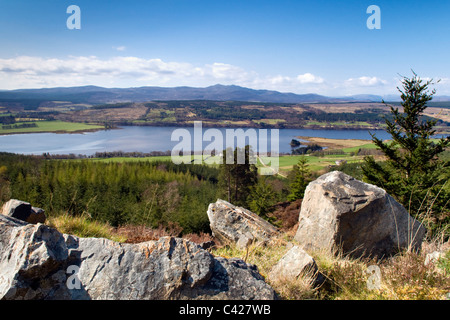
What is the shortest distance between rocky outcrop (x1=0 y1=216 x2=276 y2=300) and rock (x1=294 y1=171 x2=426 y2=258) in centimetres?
421

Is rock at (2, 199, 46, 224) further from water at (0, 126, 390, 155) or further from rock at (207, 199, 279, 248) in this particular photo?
water at (0, 126, 390, 155)

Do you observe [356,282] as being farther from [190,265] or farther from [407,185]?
[407,185]

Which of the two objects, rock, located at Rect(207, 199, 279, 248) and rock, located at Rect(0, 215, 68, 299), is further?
rock, located at Rect(207, 199, 279, 248)

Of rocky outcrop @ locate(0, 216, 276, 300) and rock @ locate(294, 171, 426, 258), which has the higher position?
rocky outcrop @ locate(0, 216, 276, 300)

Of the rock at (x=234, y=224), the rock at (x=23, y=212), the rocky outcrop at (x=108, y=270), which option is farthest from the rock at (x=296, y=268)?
the rock at (x=23, y=212)

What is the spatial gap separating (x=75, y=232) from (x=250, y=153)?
28.9 meters

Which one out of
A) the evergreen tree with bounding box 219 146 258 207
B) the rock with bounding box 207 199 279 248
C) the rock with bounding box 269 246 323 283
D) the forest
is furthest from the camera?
the evergreen tree with bounding box 219 146 258 207

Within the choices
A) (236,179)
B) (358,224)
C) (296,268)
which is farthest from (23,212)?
(236,179)

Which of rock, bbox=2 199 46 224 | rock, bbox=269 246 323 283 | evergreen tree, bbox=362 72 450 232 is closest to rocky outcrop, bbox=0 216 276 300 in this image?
rock, bbox=269 246 323 283

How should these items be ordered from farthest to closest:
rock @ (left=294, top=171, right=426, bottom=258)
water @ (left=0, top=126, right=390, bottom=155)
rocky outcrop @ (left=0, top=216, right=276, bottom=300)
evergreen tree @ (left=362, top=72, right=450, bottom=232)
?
water @ (left=0, top=126, right=390, bottom=155), evergreen tree @ (left=362, top=72, right=450, bottom=232), rock @ (left=294, top=171, right=426, bottom=258), rocky outcrop @ (left=0, top=216, right=276, bottom=300)

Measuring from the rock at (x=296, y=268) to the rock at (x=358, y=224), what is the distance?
2789 mm

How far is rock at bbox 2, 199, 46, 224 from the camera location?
6234 millimetres

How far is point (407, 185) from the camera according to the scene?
1434 cm

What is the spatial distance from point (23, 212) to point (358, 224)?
8392 millimetres
